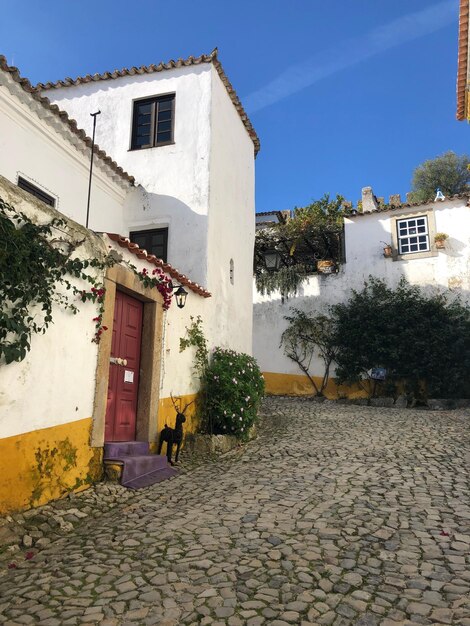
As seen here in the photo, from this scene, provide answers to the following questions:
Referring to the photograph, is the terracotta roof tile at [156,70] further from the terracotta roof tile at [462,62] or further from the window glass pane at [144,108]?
the terracotta roof tile at [462,62]

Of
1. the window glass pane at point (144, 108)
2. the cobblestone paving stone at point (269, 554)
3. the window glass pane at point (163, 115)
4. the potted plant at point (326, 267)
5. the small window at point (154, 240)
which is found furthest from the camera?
the potted plant at point (326, 267)

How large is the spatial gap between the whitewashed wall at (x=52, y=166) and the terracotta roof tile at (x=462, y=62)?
7147mm

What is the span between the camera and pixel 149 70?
9867 millimetres

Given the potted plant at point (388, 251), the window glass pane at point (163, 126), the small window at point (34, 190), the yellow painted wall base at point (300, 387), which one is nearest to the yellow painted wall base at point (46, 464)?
the small window at point (34, 190)

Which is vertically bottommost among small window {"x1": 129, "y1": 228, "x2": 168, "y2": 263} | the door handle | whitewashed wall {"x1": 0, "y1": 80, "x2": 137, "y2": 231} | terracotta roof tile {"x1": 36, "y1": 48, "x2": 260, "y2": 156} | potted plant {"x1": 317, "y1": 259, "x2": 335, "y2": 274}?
the door handle

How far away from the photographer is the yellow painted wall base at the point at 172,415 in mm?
6758

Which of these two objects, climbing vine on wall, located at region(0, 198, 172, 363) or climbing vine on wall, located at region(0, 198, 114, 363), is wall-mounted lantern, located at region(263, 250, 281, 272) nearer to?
climbing vine on wall, located at region(0, 198, 172, 363)

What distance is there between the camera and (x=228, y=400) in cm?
791

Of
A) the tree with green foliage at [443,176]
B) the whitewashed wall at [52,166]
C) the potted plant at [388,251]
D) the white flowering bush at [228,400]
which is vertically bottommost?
the white flowering bush at [228,400]

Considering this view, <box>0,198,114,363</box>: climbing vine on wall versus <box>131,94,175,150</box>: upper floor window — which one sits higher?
<box>131,94,175,150</box>: upper floor window

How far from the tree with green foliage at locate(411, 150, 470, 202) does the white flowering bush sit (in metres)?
23.2

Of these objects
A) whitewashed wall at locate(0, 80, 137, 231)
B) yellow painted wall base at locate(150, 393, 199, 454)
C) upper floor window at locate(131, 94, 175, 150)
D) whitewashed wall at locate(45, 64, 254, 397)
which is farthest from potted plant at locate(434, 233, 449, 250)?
yellow painted wall base at locate(150, 393, 199, 454)

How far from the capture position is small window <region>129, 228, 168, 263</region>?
9078 mm

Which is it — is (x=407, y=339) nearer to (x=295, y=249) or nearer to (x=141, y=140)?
(x=295, y=249)
